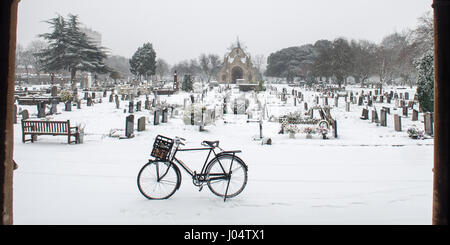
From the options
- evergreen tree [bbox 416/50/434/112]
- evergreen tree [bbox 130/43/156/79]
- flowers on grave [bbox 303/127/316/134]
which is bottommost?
flowers on grave [bbox 303/127/316/134]

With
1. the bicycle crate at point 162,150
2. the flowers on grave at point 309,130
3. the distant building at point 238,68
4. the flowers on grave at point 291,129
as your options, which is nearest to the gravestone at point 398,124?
the flowers on grave at point 309,130

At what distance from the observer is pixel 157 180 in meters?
4.72

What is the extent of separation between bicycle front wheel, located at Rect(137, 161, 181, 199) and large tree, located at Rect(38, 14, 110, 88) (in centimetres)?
3956

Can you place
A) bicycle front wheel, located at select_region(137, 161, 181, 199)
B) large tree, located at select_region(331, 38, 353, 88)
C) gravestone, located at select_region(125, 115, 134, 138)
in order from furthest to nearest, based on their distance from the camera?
1. large tree, located at select_region(331, 38, 353, 88)
2. gravestone, located at select_region(125, 115, 134, 138)
3. bicycle front wheel, located at select_region(137, 161, 181, 199)

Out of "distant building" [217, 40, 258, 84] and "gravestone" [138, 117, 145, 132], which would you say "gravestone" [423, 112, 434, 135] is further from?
"distant building" [217, 40, 258, 84]

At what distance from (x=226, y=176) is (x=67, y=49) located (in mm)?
41788

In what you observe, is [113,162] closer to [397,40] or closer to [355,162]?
[355,162]

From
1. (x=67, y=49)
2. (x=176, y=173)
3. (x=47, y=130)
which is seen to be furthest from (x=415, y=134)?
(x=67, y=49)

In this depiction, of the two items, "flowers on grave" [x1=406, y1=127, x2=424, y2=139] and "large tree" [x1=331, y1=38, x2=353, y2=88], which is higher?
"large tree" [x1=331, y1=38, x2=353, y2=88]

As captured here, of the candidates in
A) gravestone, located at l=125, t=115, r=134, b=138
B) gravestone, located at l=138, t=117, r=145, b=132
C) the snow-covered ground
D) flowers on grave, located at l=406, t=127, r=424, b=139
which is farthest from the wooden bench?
flowers on grave, located at l=406, t=127, r=424, b=139

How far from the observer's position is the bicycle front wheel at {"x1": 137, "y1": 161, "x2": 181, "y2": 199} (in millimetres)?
4699

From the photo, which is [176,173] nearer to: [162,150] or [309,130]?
[162,150]
